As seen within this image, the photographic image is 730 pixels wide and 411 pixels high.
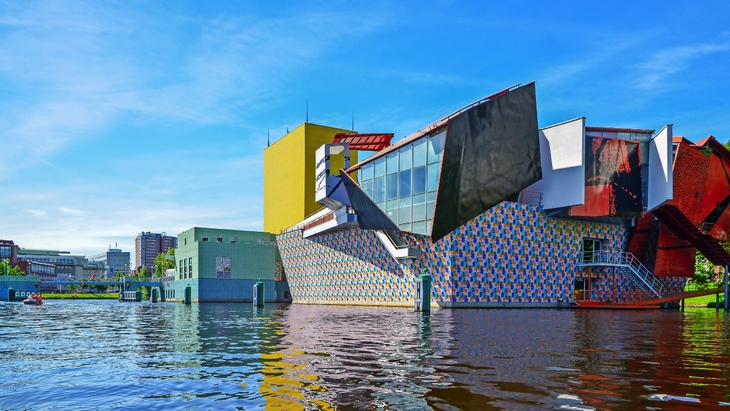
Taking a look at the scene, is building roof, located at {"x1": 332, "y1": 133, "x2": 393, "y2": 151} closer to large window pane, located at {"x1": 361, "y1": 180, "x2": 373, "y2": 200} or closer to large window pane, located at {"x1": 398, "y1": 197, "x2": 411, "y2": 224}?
large window pane, located at {"x1": 361, "y1": 180, "x2": 373, "y2": 200}

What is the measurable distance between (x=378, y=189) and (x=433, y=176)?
718cm

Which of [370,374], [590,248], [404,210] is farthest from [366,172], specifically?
[370,374]

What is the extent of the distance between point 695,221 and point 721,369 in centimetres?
4052

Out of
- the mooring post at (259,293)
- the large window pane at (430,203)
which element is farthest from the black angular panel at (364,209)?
the mooring post at (259,293)

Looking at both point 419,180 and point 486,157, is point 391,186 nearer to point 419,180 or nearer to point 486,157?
point 419,180

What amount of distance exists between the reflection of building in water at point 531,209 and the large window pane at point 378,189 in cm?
14

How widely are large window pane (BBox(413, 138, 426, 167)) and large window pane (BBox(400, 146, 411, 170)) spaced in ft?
2.17

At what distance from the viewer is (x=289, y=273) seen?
73.2 meters

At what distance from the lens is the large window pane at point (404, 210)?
4262 centimetres

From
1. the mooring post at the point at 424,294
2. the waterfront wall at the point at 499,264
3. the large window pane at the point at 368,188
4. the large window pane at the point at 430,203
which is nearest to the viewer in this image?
the mooring post at the point at 424,294

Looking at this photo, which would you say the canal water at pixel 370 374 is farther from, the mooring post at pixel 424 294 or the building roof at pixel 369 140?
the building roof at pixel 369 140

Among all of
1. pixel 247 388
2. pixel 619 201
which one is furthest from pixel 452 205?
pixel 247 388

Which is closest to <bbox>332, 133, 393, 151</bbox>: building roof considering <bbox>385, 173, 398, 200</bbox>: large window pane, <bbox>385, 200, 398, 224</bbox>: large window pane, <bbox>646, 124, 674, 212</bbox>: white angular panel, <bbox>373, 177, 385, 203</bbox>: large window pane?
<bbox>373, 177, 385, 203</bbox>: large window pane

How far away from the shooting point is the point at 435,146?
40.1 m
